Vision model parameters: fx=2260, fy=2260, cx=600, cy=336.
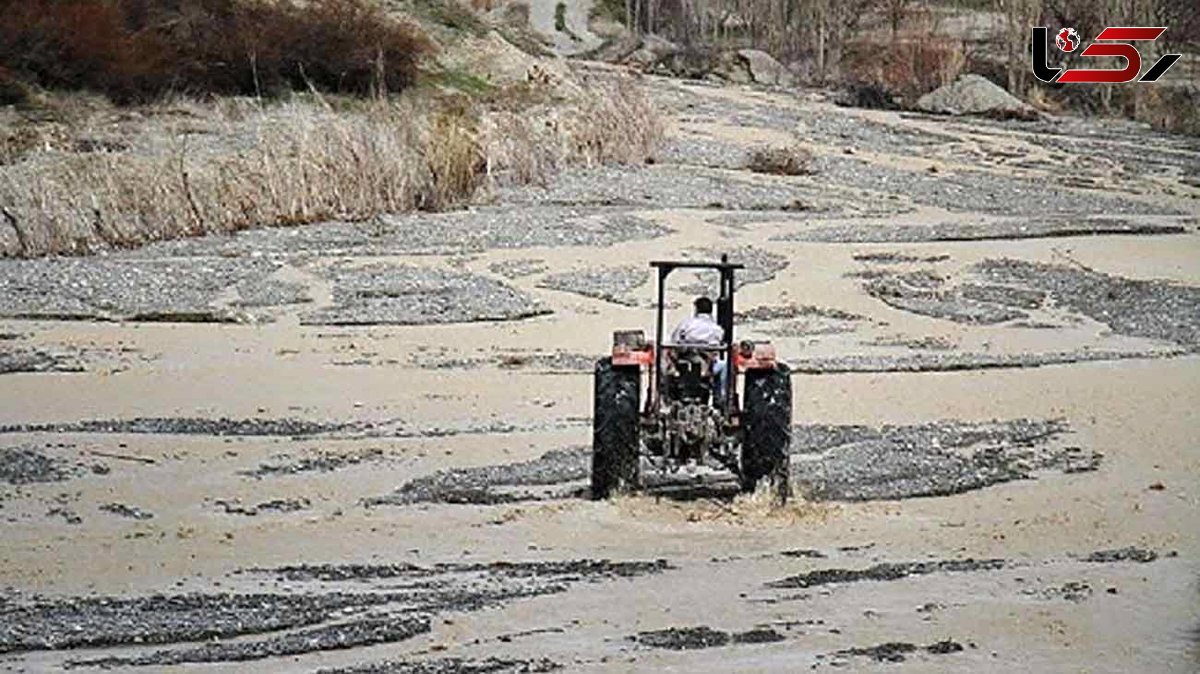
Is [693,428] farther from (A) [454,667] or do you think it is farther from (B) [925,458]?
(A) [454,667]

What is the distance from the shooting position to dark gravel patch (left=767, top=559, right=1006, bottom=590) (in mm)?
12344

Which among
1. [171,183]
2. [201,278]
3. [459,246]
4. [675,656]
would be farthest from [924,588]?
[171,183]

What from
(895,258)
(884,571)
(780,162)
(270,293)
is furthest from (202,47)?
(884,571)

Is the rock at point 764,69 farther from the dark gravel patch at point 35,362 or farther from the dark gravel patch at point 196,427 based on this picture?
the dark gravel patch at point 196,427

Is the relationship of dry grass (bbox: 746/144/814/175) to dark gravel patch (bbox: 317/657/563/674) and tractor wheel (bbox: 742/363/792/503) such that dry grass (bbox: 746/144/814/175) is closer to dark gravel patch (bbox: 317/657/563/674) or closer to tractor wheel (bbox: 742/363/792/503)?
tractor wheel (bbox: 742/363/792/503)

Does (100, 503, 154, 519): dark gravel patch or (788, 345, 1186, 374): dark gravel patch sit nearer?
(100, 503, 154, 519): dark gravel patch

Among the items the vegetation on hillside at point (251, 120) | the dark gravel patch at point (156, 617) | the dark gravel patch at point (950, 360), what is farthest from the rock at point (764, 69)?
the dark gravel patch at point (156, 617)

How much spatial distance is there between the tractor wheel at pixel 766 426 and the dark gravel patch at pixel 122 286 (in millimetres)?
9821

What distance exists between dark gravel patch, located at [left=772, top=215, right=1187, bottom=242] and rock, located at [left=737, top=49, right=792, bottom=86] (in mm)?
30354

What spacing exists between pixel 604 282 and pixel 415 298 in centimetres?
253

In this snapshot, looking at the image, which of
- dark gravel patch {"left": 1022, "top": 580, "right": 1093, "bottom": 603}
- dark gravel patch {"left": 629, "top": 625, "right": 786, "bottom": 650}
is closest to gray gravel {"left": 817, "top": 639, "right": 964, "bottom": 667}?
dark gravel patch {"left": 629, "top": 625, "right": 786, "bottom": 650}

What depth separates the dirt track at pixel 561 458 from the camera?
11.4 m

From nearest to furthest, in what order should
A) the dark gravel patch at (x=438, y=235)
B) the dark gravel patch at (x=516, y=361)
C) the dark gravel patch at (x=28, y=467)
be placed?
the dark gravel patch at (x=28, y=467) → the dark gravel patch at (x=516, y=361) → the dark gravel patch at (x=438, y=235)

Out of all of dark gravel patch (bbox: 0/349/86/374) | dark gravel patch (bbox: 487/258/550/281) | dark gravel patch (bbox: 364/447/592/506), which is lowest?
dark gravel patch (bbox: 364/447/592/506)
